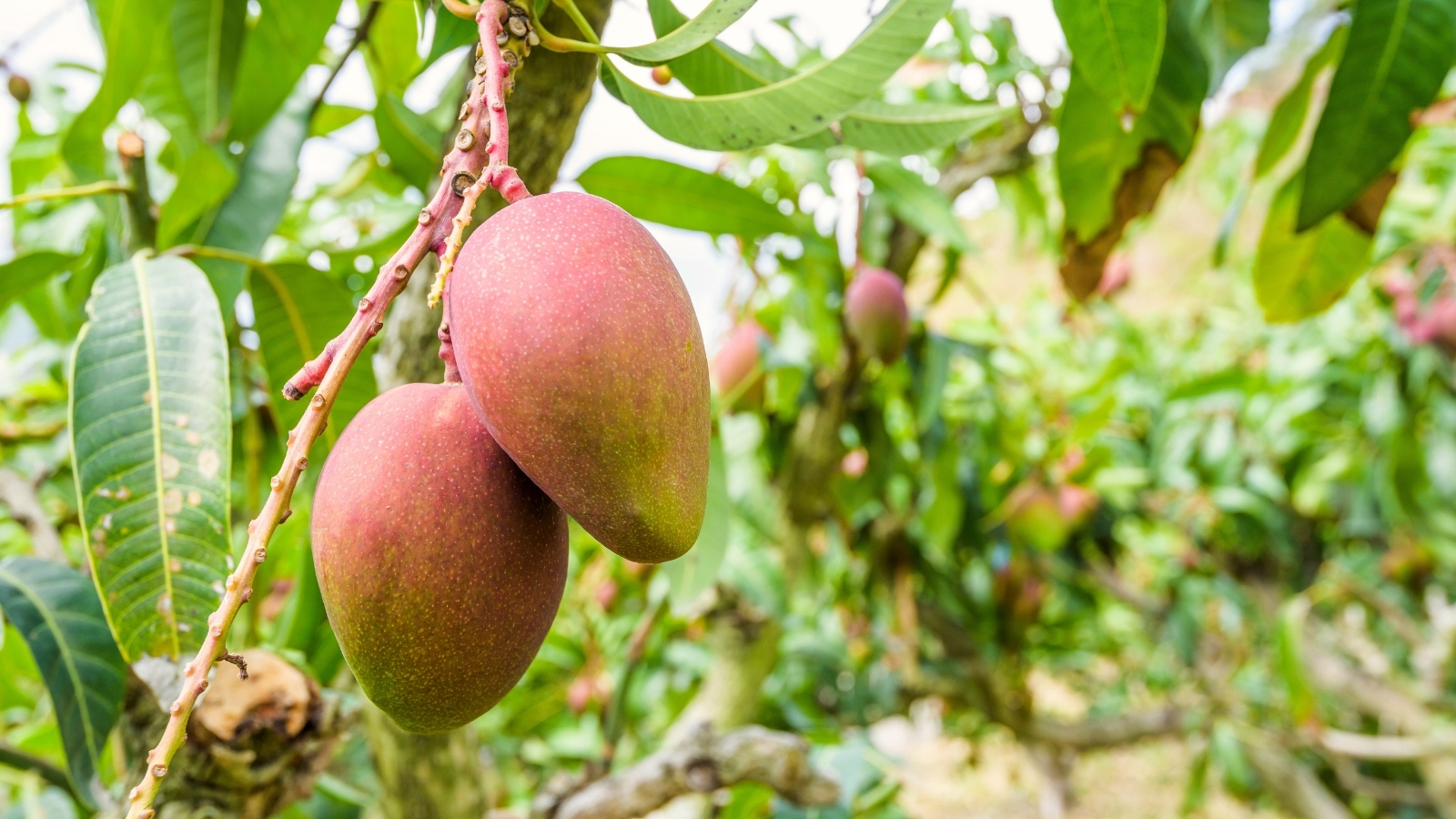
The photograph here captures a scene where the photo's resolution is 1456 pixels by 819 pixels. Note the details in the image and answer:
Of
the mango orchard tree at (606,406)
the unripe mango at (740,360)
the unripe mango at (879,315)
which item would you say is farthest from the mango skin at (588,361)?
the unripe mango at (740,360)

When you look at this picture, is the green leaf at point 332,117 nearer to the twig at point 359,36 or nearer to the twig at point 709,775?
the twig at point 359,36

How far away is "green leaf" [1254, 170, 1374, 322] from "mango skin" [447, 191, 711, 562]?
38.3 inches

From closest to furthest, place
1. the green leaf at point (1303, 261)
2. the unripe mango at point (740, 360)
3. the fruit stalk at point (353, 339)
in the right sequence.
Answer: the fruit stalk at point (353, 339), the green leaf at point (1303, 261), the unripe mango at point (740, 360)

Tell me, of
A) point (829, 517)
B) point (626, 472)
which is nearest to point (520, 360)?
point (626, 472)

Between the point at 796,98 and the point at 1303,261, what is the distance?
2.92 ft

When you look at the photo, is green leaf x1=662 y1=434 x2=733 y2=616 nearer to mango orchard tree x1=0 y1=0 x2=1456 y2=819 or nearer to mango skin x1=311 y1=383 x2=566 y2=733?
mango orchard tree x1=0 y1=0 x2=1456 y2=819

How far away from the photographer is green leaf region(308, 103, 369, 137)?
124 cm

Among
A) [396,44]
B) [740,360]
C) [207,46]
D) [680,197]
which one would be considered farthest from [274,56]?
[740,360]

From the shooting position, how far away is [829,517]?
2.20 meters

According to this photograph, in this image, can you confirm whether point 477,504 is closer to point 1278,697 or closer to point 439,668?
point 439,668

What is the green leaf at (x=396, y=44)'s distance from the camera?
1015 millimetres

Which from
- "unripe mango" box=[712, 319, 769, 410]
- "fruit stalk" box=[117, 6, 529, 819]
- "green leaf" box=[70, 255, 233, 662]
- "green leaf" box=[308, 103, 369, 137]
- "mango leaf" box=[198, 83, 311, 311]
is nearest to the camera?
"fruit stalk" box=[117, 6, 529, 819]

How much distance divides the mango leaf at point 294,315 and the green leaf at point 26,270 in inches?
10.8

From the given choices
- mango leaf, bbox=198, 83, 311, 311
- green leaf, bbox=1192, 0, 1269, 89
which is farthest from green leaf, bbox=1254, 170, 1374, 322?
mango leaf, bbox=198, 83, 311, 311
